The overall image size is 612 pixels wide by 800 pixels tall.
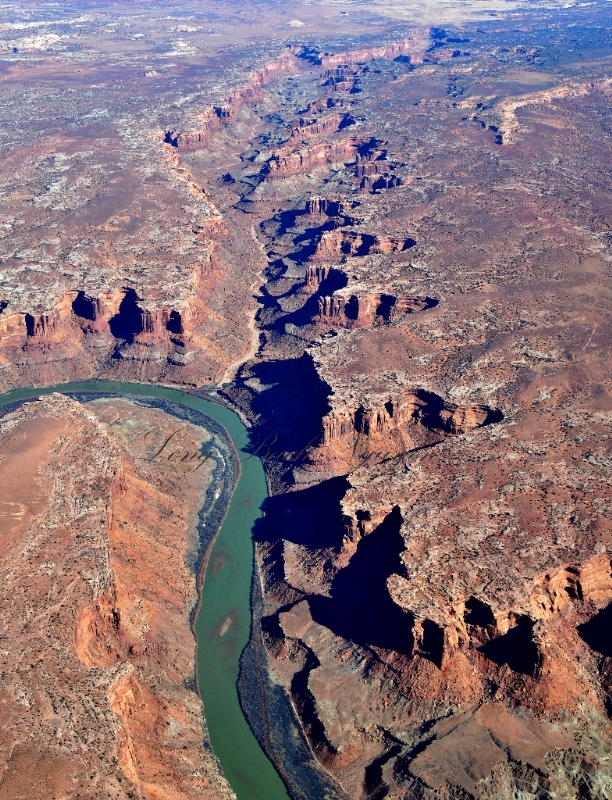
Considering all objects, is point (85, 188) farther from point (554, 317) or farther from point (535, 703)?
point (535, 703)

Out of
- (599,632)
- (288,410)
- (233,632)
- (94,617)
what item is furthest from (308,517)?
(599,632)

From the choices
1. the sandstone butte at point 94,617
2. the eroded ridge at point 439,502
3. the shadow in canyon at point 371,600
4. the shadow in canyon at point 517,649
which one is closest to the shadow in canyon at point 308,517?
the eroded ridge at point 439,502

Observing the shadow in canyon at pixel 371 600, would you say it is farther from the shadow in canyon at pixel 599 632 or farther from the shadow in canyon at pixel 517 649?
the shadow in canyon at pixel 599 632

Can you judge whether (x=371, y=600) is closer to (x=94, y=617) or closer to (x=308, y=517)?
(x=308, y=517)

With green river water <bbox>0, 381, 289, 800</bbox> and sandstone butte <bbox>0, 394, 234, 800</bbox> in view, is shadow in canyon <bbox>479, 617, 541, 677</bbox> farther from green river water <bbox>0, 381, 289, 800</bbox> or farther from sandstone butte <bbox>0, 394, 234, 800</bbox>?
sandstone butte <bbox>0, 394, 234, 800</bbox>

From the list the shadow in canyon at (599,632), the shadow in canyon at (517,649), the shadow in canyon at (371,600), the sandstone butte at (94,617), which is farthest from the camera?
the shadow in canyon at (371,600)

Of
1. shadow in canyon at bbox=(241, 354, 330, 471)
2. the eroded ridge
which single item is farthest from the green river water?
shadow in canyon at bbox=(241, 354, 330, 471)
